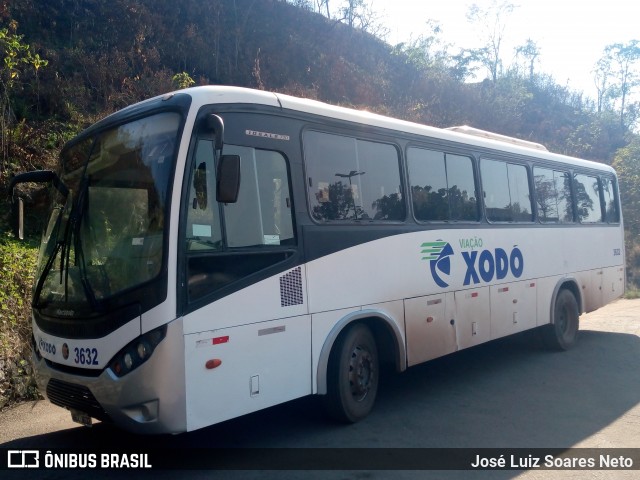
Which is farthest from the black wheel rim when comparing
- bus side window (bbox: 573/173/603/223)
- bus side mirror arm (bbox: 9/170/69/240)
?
bus side window (bbox: 573/173/603/223)

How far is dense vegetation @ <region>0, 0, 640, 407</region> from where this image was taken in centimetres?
1311

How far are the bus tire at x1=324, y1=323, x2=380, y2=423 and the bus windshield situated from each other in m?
2.39

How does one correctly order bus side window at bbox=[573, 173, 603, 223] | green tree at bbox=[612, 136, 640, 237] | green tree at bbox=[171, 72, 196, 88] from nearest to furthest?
bus side window at bbox=[573, 173, 603, 223] → green tree at bbox=[171, 72, 196, 88] → green tree at bbox=[612, 136, 640, 237]

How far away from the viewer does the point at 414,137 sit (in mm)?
7750

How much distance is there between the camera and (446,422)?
22.0ft

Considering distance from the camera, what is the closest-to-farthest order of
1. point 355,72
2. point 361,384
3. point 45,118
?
point 361,384 → point 45,118 → point 355,72

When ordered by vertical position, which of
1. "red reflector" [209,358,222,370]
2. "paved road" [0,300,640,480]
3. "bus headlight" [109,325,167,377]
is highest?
"bus headlight" [109,325,167,377]

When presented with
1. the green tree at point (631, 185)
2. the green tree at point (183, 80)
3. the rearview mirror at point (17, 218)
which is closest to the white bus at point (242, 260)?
the rearview mirror at point (17, 218)

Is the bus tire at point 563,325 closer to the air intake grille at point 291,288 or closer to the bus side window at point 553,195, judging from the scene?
the bus side window at point 553,195

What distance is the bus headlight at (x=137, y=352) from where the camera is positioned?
4.73 metres

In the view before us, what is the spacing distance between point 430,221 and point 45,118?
12074 millimetres

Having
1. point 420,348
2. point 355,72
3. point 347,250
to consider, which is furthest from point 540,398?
point 355,72

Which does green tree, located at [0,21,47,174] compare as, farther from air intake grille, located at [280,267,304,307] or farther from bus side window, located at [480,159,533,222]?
bus side window, located at [480,159,533,222]

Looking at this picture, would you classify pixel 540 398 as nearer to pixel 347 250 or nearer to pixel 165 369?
pixel 347 250
